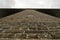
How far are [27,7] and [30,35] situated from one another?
25.7 inches

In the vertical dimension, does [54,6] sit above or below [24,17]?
above

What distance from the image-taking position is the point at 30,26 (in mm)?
1483

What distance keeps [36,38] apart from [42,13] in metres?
0.68

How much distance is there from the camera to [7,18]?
175cm

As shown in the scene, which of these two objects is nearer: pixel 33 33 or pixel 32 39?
pixel 32 39

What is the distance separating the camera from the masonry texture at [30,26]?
4.08 feet

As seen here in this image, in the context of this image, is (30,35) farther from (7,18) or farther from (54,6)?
(54,6)

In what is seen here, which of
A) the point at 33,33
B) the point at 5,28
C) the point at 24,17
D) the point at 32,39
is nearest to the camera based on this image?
the point at 32,39

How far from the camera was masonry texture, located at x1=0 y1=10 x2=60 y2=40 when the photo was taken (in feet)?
4.08

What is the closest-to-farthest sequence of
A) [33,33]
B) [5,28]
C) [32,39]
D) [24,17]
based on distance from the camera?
[32,39] → [33,33] → [5,28] → [24,17]

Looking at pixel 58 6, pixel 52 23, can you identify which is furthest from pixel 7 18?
pixel 58 6

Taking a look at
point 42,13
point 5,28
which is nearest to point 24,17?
Result: point 42,13

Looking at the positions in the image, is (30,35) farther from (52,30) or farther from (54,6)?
(54,6)

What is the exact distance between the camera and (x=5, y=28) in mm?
1421
